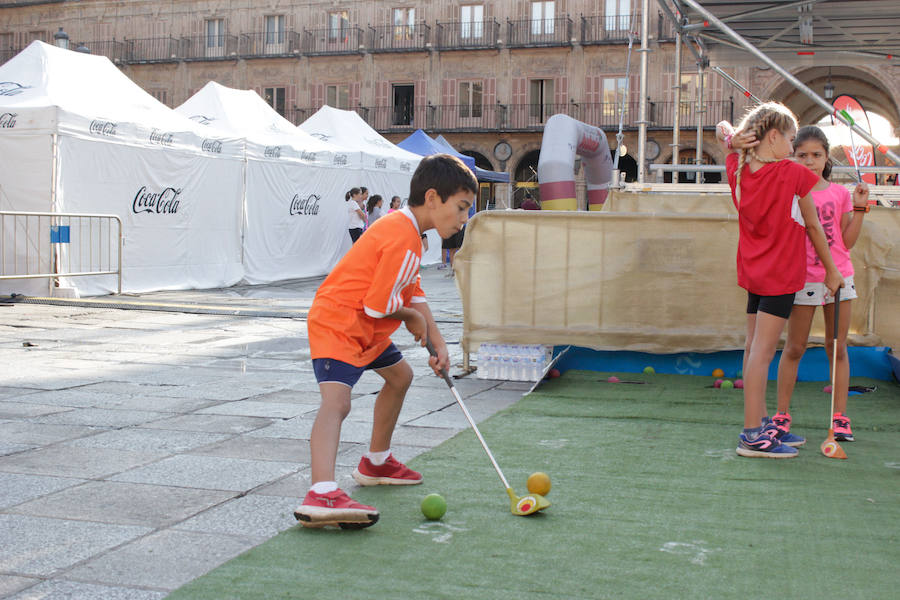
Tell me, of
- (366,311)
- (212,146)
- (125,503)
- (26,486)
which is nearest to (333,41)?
(212,146)

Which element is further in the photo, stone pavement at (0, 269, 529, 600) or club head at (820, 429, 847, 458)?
club head at (820, 429, 847, 458)

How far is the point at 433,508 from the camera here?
3.29 metres

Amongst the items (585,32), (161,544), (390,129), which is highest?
(585,32)

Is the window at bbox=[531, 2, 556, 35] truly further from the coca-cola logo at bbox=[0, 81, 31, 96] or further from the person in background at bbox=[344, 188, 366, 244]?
the coca-cola logo at bbox=[0, 81, 31, 96]

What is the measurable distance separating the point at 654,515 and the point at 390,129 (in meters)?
35.4

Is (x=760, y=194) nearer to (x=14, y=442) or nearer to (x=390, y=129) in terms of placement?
(x=14, y=442)

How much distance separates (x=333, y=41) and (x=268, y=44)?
2.85 metres

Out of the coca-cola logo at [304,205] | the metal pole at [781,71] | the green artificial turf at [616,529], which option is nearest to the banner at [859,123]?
the metal pole at [781,71]

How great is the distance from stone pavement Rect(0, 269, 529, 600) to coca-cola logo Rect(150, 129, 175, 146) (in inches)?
189

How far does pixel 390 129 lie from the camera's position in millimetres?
37906

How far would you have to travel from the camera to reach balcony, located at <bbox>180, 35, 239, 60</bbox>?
40.0m

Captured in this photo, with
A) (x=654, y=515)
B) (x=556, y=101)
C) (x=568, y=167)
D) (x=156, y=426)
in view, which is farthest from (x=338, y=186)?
(x=556, y=101)

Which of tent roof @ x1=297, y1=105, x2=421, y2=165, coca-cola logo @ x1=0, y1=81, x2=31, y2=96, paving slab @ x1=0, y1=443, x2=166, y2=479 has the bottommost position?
paving slab @ x1=0, y1=443, x2=166, y2=479

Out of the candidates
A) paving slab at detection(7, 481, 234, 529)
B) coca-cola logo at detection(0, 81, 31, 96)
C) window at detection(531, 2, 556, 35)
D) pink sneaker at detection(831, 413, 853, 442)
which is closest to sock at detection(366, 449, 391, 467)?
paving slab at detection(7, 481, 234, 529)
